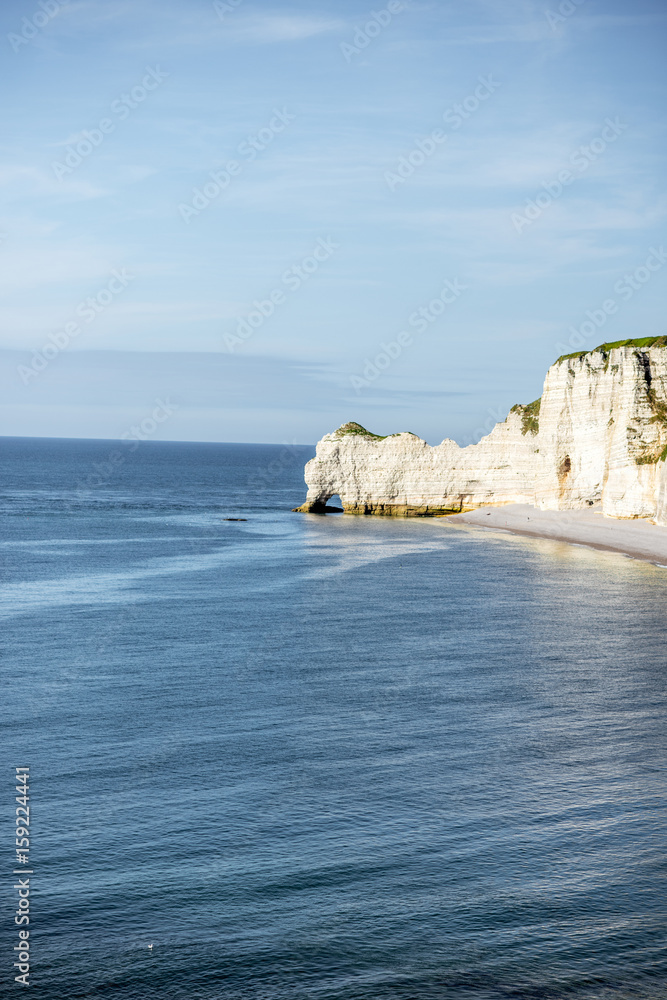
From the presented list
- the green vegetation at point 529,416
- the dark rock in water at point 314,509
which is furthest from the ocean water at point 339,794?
the dark rock in water at point 314,509

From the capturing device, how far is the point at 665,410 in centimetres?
7850

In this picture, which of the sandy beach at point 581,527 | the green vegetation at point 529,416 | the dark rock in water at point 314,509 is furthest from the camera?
the dark rock in water at point 314,509

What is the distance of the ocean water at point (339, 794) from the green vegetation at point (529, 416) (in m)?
50.6

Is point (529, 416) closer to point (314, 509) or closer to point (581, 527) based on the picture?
point (581, 527)

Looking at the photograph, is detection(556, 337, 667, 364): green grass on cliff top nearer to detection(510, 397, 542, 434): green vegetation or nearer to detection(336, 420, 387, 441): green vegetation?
detection(510, 397, 542, 434): green vegetation

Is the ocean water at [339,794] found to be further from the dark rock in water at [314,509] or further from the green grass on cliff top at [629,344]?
the dark rock in water at [314,509]

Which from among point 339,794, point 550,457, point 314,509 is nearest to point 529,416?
point 550,457

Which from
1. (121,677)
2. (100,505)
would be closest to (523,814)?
(121,677)

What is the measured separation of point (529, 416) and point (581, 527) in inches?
866

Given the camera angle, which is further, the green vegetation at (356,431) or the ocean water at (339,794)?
the green vegetation at (356,431)

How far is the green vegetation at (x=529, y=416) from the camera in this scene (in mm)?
99750

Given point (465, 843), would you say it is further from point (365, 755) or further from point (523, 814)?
point (365, 755)

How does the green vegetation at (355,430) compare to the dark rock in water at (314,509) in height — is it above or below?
above

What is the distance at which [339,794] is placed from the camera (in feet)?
76.2
